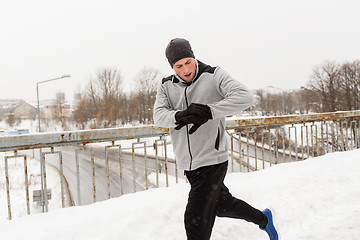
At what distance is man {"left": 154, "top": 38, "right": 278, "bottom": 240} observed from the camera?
177cm

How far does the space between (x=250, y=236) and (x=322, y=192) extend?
133cm

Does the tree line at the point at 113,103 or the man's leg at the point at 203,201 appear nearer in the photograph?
the man's leg at the point at 203,201

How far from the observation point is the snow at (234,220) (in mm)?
2398

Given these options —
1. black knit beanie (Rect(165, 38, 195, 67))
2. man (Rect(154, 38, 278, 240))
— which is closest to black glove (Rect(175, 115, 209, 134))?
man (Rect(154, 38, 278, 240))

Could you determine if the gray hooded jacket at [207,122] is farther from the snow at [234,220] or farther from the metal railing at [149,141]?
the metal railing at [149,141]

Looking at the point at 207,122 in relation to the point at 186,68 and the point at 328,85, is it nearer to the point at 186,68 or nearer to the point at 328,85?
the point at 186,68

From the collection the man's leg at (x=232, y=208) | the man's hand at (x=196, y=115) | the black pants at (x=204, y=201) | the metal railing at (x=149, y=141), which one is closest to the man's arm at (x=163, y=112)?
the man's hand at (x=196, y=115)

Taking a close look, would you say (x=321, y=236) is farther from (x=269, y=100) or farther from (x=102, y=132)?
(x=269, y=100)

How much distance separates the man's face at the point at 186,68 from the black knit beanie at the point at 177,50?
3 centimetres

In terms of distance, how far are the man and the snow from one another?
0.80 meters

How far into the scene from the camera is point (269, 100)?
8188 centimetres

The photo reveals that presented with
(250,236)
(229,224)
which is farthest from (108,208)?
(250,236)

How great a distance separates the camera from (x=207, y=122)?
75.4 inches

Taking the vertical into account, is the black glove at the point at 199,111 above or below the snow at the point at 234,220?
above
